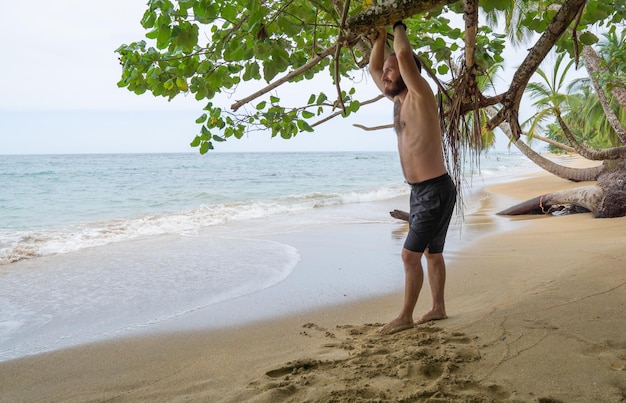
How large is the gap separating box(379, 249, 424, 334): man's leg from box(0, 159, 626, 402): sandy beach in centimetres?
9

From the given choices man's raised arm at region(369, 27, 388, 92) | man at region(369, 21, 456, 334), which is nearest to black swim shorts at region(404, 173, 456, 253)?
man at region(369, 21, 456, 334)

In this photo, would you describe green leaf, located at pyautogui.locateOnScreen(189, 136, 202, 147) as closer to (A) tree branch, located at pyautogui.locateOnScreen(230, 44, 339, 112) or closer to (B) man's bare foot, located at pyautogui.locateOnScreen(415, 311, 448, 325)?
(A) tree branch, located at pyautogui.locateOnScreen(230, 44, 339, 112)

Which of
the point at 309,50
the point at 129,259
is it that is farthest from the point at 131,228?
the point at 309,50

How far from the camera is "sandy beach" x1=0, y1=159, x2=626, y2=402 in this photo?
7.68 feet

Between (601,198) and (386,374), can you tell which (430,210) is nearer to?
(386,374)

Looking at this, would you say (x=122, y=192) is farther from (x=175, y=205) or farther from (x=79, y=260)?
(x=79, y=260)

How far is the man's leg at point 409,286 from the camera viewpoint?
317cm

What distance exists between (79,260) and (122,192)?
14.2m

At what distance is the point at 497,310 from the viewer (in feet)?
11.5

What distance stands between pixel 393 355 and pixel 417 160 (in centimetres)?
118

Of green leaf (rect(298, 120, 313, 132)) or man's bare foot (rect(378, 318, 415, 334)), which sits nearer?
man's bare foot (rect(378, 318, 415, 334))

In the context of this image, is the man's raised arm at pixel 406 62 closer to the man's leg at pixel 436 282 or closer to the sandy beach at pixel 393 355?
the man's leg at pixel 436 282

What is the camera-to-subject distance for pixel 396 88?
3.19m

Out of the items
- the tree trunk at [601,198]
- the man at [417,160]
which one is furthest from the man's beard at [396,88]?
the tree trunk at [601,198]
